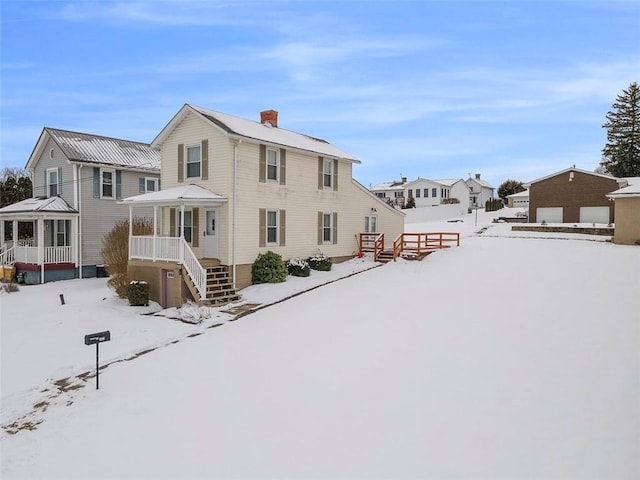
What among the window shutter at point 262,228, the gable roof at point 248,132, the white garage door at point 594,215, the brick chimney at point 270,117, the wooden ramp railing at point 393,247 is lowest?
the wooden ramp railing at point 393,247

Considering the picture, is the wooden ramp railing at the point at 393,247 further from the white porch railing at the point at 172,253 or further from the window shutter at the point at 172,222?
the white porch railing at the point at 172,253

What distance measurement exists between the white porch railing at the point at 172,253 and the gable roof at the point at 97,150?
33.7 ft

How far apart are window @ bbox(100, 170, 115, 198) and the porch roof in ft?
30.9

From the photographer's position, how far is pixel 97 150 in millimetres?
27781

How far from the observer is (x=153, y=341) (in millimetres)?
13414

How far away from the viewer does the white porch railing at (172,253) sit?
1715 cm

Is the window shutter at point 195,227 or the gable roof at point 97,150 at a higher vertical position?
the gable roof at point 97,150

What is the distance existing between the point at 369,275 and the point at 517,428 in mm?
13927

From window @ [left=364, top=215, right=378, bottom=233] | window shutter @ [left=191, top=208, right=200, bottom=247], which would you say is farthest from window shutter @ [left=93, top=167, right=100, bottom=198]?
window @ [left=364, top=215, right=378, bottom=233]

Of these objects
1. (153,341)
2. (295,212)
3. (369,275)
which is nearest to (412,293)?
(369,275)

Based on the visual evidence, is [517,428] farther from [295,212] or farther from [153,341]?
[295,212]

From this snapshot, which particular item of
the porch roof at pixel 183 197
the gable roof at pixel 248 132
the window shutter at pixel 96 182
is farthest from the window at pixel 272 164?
the window shutter at pixel 96 182

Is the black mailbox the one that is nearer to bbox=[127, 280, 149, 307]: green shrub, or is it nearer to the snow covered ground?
the snow covered ground

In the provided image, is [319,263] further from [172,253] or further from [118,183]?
[118,183]
